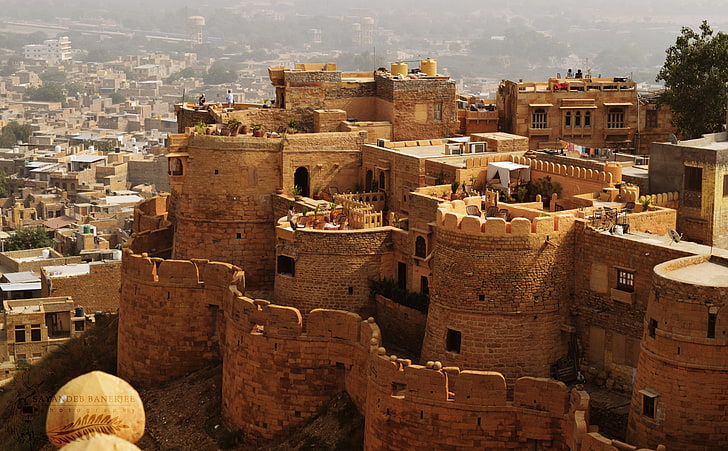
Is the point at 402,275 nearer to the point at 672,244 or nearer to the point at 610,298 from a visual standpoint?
the point at 610,298

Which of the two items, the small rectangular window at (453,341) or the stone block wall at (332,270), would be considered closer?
the small rectangular window at (453,341)

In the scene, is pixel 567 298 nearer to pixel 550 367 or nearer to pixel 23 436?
pixel 550 367

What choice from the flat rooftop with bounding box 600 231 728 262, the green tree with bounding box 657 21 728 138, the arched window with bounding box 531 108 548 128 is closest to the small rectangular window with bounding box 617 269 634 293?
the flat rooftop with bounding box 600 231 728 262

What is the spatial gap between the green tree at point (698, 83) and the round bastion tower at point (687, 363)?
58.6ft

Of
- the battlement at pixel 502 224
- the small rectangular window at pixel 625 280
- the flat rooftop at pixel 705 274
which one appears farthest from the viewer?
the battlement at pixel 502 224

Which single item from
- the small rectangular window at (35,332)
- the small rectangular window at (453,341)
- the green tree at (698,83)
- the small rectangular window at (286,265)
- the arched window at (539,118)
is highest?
the green tree at (698,83)

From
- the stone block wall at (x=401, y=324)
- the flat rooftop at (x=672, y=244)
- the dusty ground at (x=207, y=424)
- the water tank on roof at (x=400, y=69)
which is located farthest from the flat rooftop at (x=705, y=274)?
the water tank on roof at (x=400, y=69)

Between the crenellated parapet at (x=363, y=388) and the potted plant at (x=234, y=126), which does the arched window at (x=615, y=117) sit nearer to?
the potted plant at (x=234, y=126)

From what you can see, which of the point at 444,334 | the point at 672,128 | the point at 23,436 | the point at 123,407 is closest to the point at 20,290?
the point at 23,436

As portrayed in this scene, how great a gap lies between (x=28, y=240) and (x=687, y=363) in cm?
7620

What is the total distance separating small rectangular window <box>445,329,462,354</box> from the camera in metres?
34.8

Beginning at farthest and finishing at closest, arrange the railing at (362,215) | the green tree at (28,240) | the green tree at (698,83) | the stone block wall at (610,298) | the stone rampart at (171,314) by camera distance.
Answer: the green tree at (28,240)
the green tree at (698,83)
the stone rampart at (171,314)
the railing at (362,215)
the stone block wall at (610,298)

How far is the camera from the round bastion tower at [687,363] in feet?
97.6

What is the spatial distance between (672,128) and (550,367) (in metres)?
19.3
